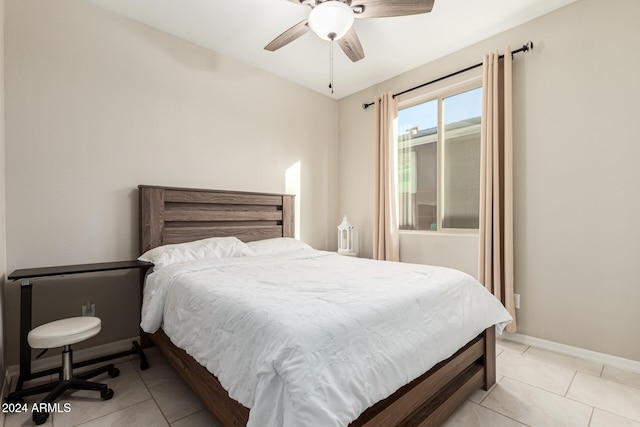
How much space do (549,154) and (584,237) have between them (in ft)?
2.37

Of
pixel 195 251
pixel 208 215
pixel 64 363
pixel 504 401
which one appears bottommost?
pixel 504 401

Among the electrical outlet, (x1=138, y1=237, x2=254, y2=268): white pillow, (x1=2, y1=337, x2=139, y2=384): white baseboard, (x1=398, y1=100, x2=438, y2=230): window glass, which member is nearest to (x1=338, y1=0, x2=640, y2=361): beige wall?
(x1=398, y1=100, x2=438, y2=230): window glass

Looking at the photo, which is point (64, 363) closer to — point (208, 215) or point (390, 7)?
point (208, 215)

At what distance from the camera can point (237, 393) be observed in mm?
1126

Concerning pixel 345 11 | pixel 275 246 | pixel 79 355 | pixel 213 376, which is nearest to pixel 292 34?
pixel 345 11

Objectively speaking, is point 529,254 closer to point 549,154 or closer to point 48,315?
point 549,154

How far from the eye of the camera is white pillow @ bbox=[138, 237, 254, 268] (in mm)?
2268

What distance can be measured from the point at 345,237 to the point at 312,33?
2.40 meters

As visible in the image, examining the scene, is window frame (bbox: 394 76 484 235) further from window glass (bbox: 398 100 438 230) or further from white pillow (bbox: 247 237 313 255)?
A: white pillow (bbox: 247 237 313 255)

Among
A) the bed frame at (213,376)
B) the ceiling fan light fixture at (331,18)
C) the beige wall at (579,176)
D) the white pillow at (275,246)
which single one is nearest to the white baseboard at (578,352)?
the beige wall at (579,176)

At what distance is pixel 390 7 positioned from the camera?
6.43 feet

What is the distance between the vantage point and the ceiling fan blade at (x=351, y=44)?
7.27 feet

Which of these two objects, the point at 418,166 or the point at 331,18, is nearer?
the point at 331,18

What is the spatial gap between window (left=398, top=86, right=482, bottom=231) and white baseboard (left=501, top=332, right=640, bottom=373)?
3.60 ft
